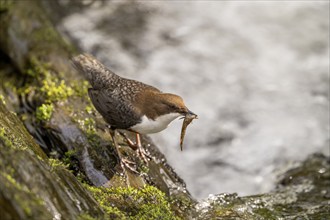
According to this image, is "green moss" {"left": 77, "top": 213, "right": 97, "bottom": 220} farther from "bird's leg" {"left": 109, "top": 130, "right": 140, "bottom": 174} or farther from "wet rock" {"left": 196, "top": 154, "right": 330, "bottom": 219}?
"wet rock" {"left": 196, "top": 154, "right": 330, "bottom": 219}

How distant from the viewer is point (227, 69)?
9.23 m

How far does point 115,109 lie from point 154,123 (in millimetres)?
420

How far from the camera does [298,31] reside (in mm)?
10086

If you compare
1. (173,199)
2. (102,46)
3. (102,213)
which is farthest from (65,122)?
(102,46)

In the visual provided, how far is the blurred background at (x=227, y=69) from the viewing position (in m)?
7.45

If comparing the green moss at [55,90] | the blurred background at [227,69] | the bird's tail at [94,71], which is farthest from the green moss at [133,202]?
the blurred background at [227,69]

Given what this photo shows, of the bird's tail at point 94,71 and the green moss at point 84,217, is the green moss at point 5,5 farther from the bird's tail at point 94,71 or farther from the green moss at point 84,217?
the green moss at point 84,217

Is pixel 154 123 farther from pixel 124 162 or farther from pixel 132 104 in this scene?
pixel 124 162

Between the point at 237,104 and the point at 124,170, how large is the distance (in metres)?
3.85

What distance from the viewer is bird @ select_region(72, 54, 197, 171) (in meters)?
4.84

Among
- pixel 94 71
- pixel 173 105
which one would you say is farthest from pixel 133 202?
pixel 94 71

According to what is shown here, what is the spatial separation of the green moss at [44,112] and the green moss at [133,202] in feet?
4.70

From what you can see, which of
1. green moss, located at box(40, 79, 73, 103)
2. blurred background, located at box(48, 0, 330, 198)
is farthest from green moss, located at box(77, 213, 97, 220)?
blurred background, located at box(48, 0, 330, 198)

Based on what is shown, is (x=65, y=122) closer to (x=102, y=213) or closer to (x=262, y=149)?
(x=102, y=213)
